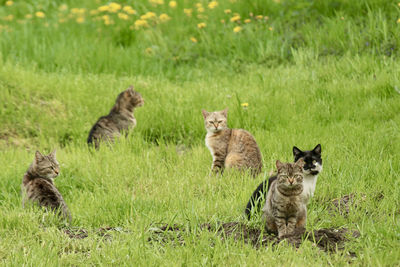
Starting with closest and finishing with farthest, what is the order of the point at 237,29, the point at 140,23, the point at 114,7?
the point at 237,29, the point at 140,23, the point at 114,7

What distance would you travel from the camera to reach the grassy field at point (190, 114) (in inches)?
188

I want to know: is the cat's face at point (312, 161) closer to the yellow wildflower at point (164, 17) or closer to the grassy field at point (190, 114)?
the grassy field at point (190, 114)

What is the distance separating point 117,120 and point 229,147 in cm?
214

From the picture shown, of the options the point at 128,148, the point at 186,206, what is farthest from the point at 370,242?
the point at 128,148

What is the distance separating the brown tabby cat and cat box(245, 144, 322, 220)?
100 cm

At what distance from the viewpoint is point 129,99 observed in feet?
28.5

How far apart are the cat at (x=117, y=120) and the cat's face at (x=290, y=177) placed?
3692 mm

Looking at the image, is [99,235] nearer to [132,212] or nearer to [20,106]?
[132,212]

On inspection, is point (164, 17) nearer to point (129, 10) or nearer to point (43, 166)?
point (129, 10)

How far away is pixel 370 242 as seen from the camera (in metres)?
4.32

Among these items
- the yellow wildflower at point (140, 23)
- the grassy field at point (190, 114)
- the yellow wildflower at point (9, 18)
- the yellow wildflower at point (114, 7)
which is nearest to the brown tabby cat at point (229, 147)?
the grassy field at point (190, 114)

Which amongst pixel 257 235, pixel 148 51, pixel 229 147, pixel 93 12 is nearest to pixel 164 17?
pixel 148 51

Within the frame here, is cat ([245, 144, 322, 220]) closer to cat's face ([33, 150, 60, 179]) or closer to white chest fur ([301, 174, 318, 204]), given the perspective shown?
white chest fur ([301, 174, 318, 204])

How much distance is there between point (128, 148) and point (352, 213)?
11.5 feet
